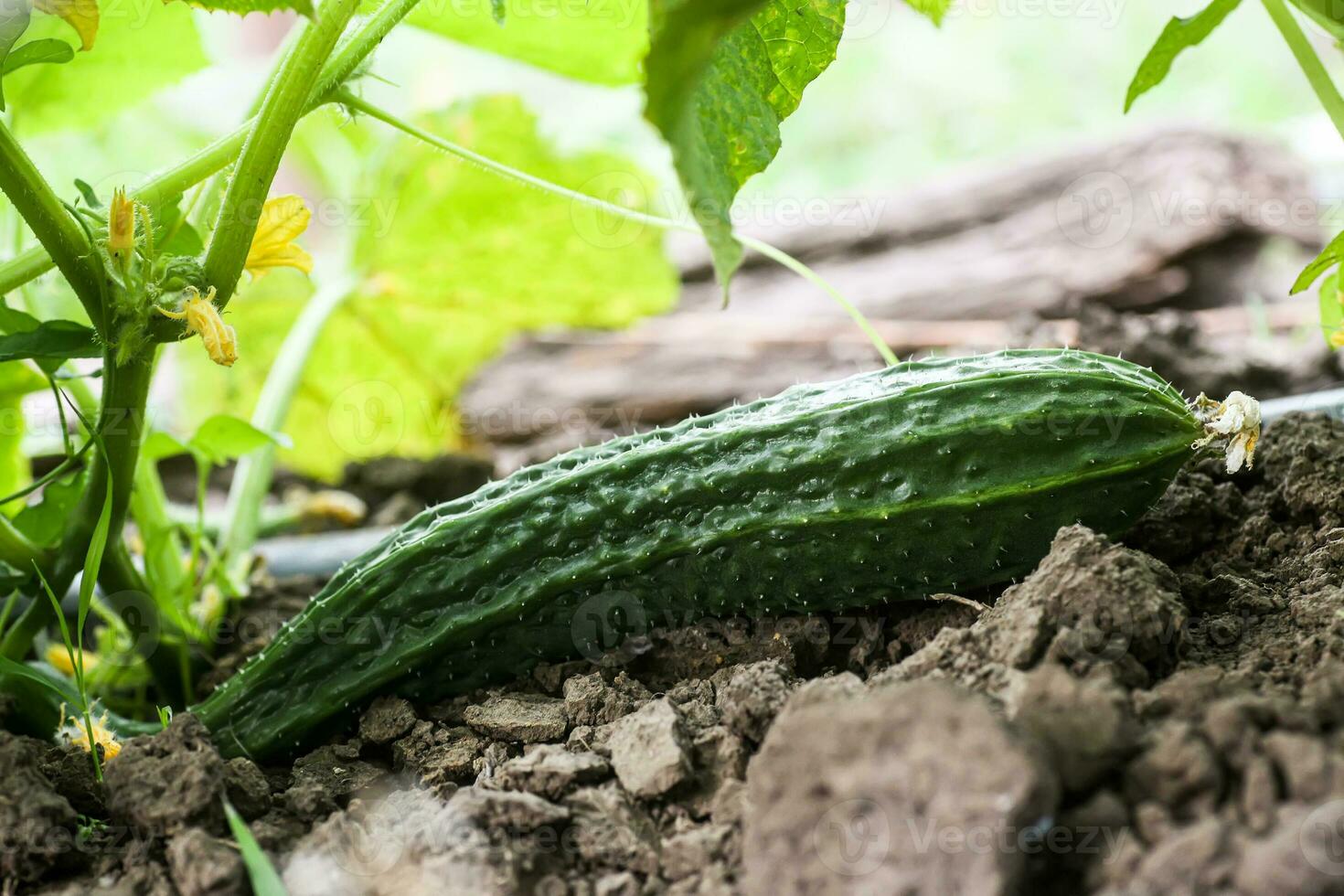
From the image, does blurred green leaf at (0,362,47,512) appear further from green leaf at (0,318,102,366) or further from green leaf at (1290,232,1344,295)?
green leaf at (1290,232,1344,295)

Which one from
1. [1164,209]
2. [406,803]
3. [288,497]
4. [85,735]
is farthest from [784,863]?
[1164,209]

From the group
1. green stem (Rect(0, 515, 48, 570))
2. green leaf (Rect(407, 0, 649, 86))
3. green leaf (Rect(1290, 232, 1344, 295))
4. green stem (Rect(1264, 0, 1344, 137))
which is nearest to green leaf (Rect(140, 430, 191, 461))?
green stem (Rect(0, 515, 48, 570))

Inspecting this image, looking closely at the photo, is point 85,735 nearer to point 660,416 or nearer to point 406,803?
point 406,803

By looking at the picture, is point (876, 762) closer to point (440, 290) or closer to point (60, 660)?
point (60, 660)

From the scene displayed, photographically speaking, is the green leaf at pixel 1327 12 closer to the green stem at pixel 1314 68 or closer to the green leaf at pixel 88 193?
the green stem at pixel 1314 68

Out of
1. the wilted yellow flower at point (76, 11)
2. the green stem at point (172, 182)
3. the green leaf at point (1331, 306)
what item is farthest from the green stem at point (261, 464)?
the green leaf at point (1331, 306)

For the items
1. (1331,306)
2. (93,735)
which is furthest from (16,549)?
(1331,306)
